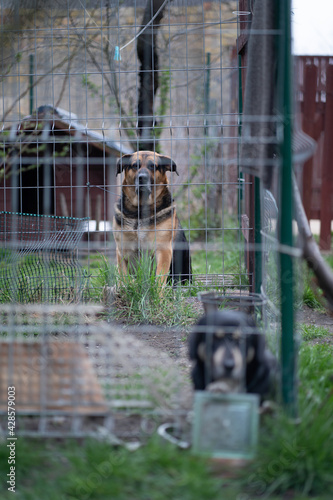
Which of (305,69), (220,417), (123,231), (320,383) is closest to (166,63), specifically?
(305,69)

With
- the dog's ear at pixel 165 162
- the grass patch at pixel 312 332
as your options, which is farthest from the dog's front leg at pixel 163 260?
the grass patch at pixel 312 332

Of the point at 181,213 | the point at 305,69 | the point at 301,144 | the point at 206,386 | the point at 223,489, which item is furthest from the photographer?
the point at 181,213

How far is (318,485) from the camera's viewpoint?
1.64 meters

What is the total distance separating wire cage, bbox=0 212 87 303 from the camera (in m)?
4.08

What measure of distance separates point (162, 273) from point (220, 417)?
2741mm

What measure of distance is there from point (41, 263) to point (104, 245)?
3.88ft

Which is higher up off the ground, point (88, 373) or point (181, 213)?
point (181, 213)

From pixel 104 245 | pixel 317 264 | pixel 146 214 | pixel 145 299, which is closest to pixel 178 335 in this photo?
pixel 145 299

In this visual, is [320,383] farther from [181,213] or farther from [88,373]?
[181,213]

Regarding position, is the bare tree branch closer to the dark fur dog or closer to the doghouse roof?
the dark fur dog

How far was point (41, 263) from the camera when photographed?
4.38 meters

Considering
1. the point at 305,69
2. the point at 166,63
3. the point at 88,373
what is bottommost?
the point at 88,373

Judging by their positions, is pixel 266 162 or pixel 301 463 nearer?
pixel 301 463

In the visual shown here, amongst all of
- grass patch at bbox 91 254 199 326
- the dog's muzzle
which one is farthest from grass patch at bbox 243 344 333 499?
the dog's muzzle
